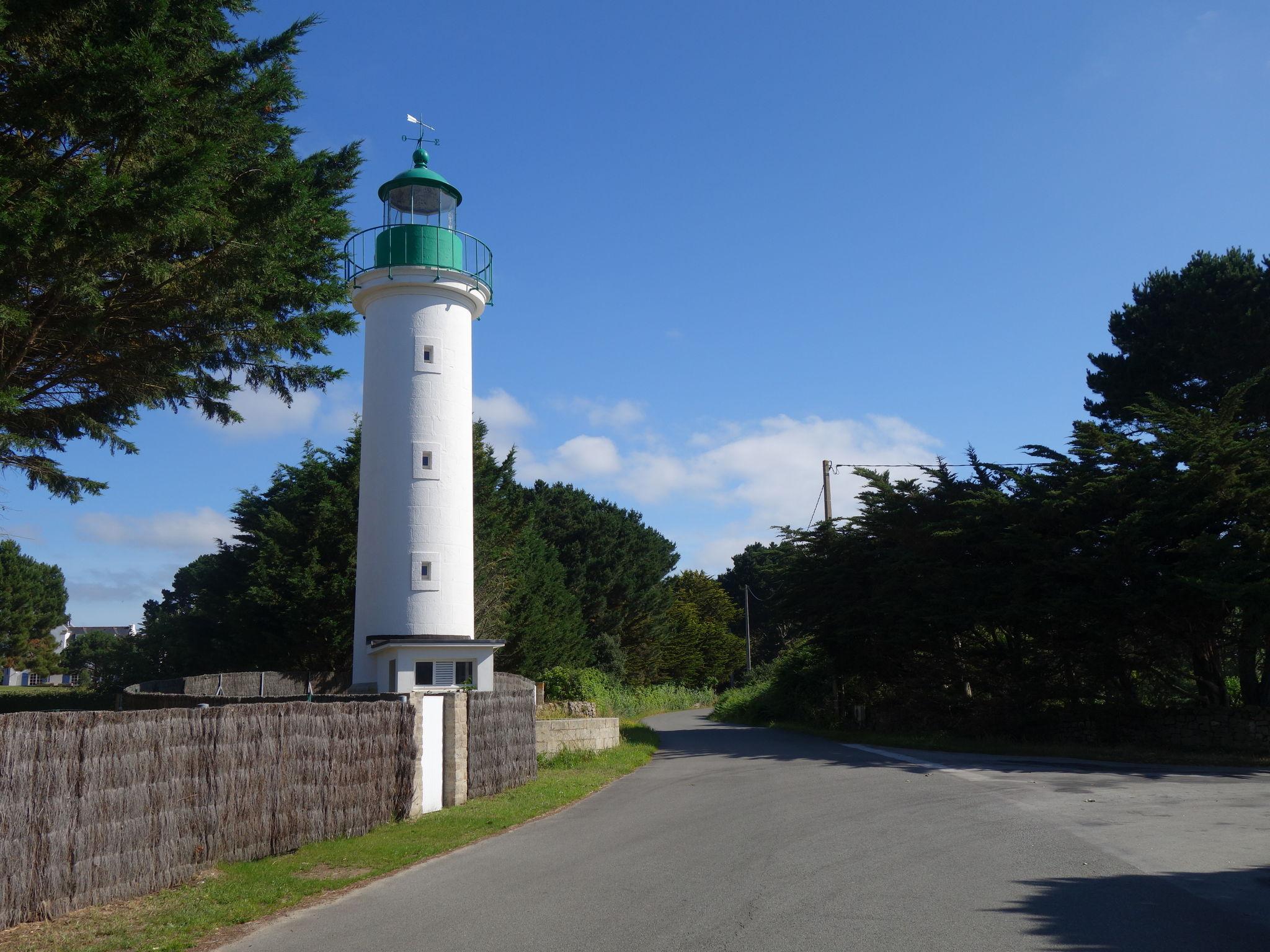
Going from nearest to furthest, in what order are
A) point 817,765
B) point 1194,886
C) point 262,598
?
point 1194,886 < point 817,765 < point 262,598

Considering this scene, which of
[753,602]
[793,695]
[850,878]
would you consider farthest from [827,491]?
[753,602]

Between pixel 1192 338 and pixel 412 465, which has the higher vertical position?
pixel 1192 338

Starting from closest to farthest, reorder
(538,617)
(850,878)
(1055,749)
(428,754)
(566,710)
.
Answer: (850,878) < (428,754) < (1055,749) < (566,710) < (538,617)

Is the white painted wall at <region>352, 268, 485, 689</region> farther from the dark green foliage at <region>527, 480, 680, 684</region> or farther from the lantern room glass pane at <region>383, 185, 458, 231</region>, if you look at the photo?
the dark green foliage at <region>527, 480, 680, 684</region>

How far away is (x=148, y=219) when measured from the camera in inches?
368

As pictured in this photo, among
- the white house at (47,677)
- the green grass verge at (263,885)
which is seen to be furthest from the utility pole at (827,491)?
the white house at (47,677)

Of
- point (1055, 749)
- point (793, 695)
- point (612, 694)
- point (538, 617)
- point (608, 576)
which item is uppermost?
point (608, 576)

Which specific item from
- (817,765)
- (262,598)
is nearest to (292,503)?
(262,598)

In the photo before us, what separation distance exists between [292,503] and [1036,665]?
2403 cm

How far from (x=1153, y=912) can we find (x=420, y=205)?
19.5 m

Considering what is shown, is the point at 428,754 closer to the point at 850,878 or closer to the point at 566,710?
the point at 850,878

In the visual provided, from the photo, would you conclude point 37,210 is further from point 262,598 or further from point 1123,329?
point 1123,329

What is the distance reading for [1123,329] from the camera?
31203 mm

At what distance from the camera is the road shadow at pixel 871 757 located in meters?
17.1
